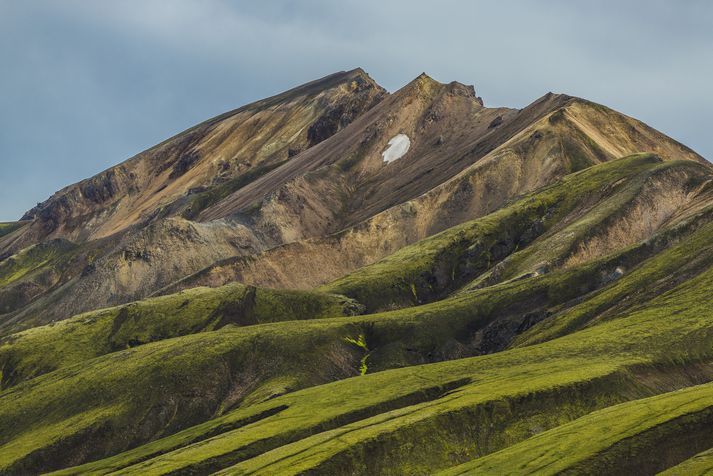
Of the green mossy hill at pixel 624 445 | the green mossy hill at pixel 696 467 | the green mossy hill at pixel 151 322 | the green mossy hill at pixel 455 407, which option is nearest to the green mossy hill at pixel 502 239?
the green mossy hill at pixel 151 322

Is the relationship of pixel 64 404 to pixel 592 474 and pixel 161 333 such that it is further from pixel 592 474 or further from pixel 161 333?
pixel 592 474

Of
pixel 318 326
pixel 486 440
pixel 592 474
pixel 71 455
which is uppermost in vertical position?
pixel 318 326

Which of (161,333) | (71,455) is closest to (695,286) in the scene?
(71,455)

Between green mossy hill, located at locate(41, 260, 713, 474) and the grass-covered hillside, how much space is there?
27 cm

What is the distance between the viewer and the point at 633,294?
121875mm

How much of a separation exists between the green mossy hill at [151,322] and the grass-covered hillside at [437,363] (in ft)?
1.68

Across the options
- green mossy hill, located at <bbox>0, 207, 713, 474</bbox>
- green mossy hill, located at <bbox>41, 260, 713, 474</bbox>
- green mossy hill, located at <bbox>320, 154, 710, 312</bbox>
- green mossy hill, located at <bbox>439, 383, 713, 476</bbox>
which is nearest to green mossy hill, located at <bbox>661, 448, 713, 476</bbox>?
green mossy hill, located at <bbox>439, 383, 713, 476</bbox>

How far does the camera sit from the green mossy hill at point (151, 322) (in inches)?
6590

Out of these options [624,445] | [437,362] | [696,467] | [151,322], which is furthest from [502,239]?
[696,467]

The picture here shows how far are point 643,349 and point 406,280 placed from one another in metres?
91.4

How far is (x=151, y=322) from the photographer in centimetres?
17350

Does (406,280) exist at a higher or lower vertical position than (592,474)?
higher

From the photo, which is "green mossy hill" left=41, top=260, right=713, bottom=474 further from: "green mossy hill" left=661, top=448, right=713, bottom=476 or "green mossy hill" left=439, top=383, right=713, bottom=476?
"green mossy hill" left=661, top=448, right=713, bottom=476

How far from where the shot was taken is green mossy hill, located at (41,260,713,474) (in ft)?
263
